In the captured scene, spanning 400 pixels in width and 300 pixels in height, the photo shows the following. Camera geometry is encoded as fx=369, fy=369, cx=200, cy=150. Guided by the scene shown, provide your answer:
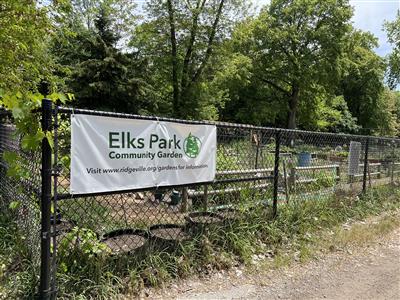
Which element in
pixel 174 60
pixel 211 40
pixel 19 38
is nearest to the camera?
pixel 19 38

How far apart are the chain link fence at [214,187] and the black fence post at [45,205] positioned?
7 cm

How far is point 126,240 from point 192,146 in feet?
4.13

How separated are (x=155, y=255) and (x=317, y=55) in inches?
1319

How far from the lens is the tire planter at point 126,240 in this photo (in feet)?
12.4

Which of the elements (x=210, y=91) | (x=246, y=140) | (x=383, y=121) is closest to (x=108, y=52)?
(x=210, y=91)

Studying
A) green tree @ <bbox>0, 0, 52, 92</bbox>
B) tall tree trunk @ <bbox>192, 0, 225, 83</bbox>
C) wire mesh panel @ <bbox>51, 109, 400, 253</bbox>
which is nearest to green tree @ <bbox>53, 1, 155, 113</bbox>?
tall tree trunk @ <bbox>192, 0, 225, 83</bbox>

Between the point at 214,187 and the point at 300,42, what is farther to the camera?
the point at 300,42

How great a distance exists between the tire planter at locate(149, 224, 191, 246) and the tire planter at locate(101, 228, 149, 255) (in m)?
0.12

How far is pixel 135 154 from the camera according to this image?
3479 millimetres

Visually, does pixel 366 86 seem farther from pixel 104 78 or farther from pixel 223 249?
pixel 223 249

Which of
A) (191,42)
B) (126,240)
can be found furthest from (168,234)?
(191,42)

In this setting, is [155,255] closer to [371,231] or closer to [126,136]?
[126,136]

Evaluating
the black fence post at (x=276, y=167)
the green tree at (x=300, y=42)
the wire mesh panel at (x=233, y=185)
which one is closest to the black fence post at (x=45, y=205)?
the wire mesh panel at (x=233, y=185)

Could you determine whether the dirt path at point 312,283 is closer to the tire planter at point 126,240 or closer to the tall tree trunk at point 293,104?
the tire planter at point 126,240
